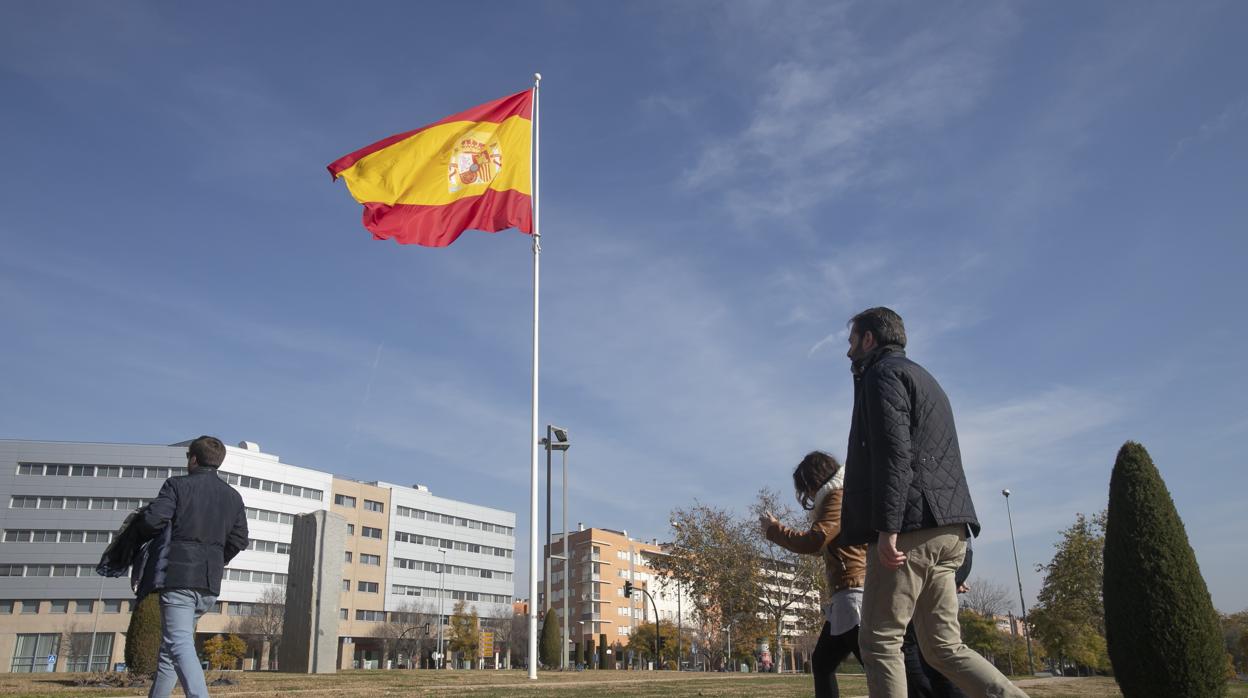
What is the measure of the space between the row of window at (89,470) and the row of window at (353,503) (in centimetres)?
1654

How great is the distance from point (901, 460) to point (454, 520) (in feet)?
319

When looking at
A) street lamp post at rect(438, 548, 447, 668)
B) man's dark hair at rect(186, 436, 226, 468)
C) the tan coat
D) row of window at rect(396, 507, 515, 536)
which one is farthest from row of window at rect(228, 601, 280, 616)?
the tan coat

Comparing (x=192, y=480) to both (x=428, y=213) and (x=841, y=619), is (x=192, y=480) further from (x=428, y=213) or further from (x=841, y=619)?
(x=428, y=213)

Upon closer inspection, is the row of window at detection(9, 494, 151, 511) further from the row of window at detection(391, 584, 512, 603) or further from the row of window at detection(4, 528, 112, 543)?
the row of window at detection(391, 584, 512, 603)

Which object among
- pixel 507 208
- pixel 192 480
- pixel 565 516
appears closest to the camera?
pixel 192 480

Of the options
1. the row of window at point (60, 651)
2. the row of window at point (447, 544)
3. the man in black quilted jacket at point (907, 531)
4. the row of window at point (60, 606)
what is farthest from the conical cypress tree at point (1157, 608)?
the row of window at point (447, 544)

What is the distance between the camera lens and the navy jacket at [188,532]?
5.05 m

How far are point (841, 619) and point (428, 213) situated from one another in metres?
11.2

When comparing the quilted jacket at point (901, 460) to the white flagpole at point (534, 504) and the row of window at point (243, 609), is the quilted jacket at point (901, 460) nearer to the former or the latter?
the white flagpole at point (534, 504)

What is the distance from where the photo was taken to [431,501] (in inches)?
3713

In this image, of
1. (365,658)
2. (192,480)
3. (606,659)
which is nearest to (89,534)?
(365,658)

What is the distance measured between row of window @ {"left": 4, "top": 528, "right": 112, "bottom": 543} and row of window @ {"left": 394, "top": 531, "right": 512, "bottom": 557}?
92.0 ft

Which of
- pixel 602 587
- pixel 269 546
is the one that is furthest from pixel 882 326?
pixel 602 587

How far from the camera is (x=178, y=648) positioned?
4.86 m
